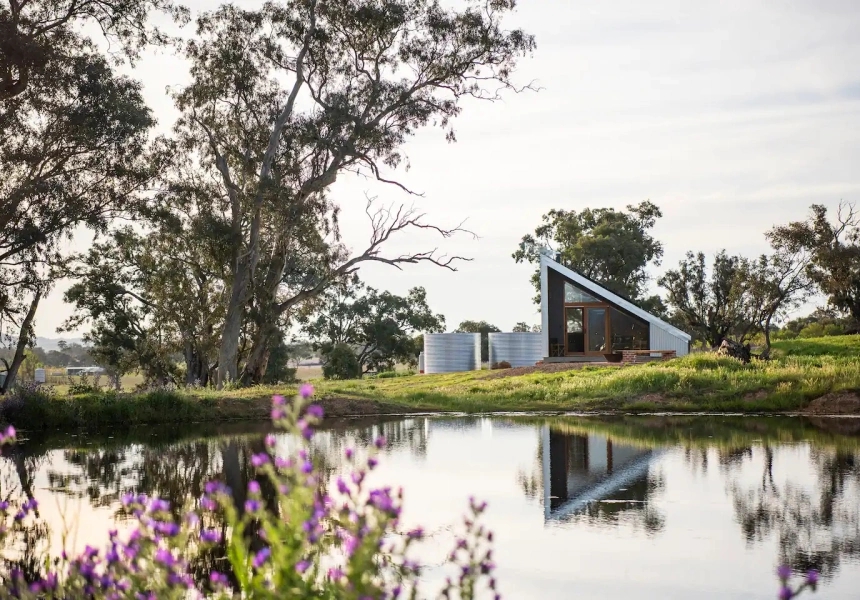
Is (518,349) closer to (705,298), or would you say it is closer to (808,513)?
(705,298)

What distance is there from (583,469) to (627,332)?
25.1 meters

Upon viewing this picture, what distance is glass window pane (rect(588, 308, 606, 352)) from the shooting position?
36.7 m

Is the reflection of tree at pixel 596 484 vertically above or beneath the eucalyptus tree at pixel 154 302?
beneath

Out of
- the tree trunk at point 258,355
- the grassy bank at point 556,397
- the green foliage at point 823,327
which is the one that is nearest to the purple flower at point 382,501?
the grassy bank at point 556,397

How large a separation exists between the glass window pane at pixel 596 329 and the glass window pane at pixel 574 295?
418mm

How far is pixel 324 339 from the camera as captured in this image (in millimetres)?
49875

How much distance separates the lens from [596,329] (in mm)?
36875

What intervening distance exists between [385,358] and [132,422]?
1193 inches

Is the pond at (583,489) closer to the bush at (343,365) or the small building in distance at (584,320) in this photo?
the small building in distance at (584,320)

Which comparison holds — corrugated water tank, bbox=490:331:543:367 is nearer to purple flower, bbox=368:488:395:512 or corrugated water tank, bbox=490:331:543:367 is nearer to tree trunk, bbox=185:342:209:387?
tree trunk, bbox=185:342:209:387

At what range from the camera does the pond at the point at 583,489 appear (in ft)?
21.6

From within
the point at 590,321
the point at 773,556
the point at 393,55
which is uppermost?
the point at 393,55

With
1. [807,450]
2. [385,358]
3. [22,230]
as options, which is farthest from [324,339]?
[807,450]

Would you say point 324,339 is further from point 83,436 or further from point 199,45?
point 83,436
